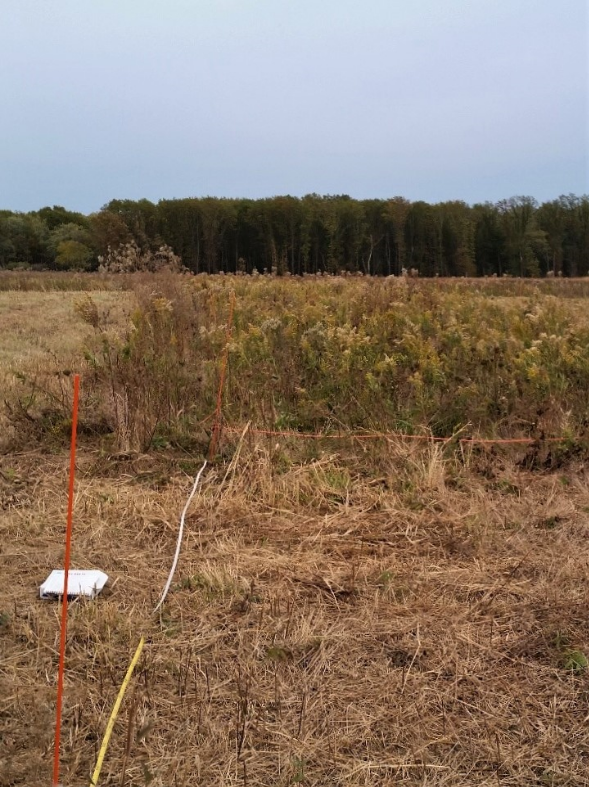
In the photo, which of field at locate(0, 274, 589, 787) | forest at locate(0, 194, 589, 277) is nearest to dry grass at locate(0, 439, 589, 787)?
field at locate(0, 274, 589, 787)

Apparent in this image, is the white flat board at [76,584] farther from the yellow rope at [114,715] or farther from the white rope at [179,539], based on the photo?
the yellow rope at [114,715]

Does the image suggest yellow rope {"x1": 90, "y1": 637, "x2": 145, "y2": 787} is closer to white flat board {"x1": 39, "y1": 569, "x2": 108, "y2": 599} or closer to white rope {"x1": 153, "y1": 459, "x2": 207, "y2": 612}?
white rope {"x1": 153, "y1": 459, "x2": 207, "y2": 612}

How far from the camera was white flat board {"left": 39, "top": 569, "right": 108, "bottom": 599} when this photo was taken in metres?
2.91

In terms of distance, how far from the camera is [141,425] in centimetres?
475

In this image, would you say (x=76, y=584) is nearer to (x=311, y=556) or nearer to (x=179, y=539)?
Answer: (x=179, y=539)

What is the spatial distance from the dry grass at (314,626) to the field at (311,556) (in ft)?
0.03

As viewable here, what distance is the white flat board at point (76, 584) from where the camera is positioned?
9.56 ft

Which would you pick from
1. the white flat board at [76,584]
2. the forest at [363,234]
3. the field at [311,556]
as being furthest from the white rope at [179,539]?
the forest at [363,234]

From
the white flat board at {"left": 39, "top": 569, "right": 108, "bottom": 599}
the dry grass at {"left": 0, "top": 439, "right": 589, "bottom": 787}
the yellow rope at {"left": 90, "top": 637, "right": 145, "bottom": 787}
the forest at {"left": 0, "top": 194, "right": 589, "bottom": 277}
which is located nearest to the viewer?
the yellow rope at {"left": 90, "top": 637, "right": 145, "bottom": 787}

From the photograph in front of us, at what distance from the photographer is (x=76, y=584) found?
295cm

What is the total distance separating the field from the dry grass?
0.03 feet

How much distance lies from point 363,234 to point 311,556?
21.8 meters

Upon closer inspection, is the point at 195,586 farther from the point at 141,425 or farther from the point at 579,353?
the point at 579,353

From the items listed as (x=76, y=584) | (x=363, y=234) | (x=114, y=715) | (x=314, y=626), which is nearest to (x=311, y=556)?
(x=314, y=626)
